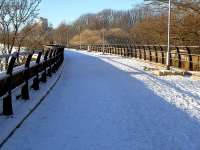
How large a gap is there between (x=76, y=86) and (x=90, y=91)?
5.13 ft

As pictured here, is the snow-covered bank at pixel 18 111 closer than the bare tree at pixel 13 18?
Yes

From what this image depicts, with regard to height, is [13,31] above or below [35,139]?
above

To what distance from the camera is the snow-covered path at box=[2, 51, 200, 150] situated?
654cm

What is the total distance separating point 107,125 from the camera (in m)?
8.00

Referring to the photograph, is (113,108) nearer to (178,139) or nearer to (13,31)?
(178,139)

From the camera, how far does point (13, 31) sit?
1006 inches

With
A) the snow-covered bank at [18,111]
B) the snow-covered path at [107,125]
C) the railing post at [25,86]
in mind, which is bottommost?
the snow-covered path at [107,125]

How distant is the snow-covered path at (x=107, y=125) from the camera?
21.5ft

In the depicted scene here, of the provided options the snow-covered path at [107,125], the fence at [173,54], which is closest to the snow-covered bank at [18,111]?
the snow-covered path at [107,125]

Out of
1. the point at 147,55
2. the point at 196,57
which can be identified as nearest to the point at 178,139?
the point at 196,57

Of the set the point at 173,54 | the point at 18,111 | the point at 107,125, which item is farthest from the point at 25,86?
the point at 173,54

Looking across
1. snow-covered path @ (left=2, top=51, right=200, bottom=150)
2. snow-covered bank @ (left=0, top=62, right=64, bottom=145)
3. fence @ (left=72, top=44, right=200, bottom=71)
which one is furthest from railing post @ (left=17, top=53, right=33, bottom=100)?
fence @ (left=72, top=44, right=200, bottom=71)

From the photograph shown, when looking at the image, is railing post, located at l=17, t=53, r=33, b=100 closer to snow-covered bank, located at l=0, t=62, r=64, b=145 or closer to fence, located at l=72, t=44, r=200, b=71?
snow-covered bank, located at l=0, t=62, r=64, b=145

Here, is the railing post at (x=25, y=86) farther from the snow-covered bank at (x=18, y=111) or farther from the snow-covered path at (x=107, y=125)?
the snow-covered path at (x=107, y=125)
